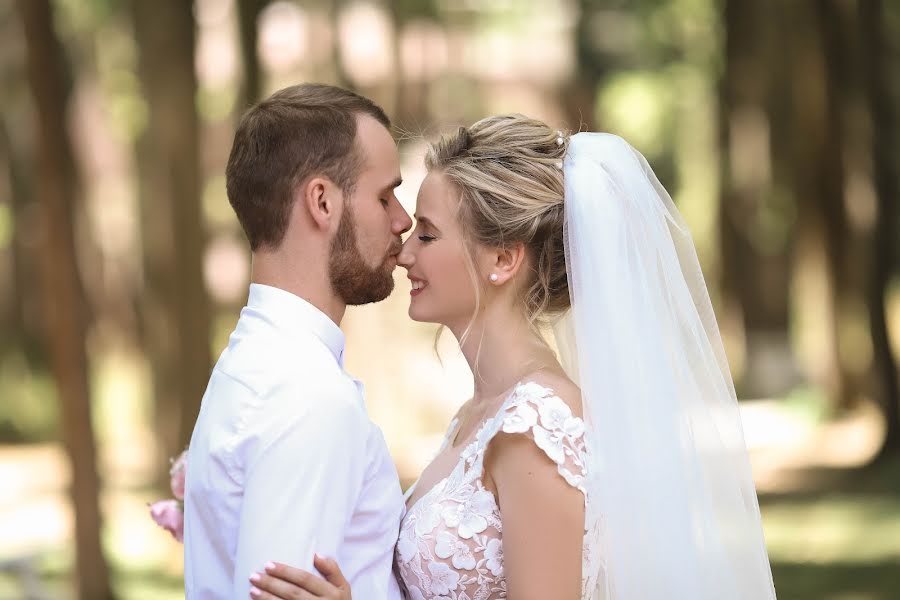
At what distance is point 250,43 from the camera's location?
44.5ft

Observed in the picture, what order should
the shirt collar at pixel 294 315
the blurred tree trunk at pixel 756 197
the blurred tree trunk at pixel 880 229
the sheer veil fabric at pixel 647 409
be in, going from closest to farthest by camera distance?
the shirt collar at pixel 294 315
the sheer veil fabric at pixel 647 409
the blurred tree trunk at pixel 880 229
the blurred tree trunk at pixel 756 197

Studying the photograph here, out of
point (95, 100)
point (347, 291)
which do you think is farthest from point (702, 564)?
point (95, 100)

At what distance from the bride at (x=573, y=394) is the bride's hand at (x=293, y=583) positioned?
0.60 meters

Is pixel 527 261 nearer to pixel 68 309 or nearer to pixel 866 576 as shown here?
pixel 68 309

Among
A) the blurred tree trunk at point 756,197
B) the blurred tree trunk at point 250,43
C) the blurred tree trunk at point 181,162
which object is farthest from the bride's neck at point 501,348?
A: the blurred tree trunk at point 756,197

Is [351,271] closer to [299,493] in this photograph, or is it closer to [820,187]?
[299,493]

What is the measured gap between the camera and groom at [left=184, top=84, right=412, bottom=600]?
276 centimetres

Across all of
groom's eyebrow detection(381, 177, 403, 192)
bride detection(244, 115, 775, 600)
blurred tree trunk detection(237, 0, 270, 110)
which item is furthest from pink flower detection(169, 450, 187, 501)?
blurred tree trunk detection(237, 0, 270, 110)

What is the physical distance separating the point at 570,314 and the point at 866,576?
24.6ft

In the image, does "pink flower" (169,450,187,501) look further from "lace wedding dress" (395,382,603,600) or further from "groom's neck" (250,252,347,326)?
"groom's neck" (250,252,347,326)

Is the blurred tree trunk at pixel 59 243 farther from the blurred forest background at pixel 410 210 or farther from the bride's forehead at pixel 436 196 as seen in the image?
the bride's forehead at pixel 436 196

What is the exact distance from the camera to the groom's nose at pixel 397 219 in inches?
131

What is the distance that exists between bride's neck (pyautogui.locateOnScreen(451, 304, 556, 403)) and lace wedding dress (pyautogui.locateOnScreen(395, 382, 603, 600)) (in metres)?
0.17

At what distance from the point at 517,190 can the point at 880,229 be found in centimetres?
1197
